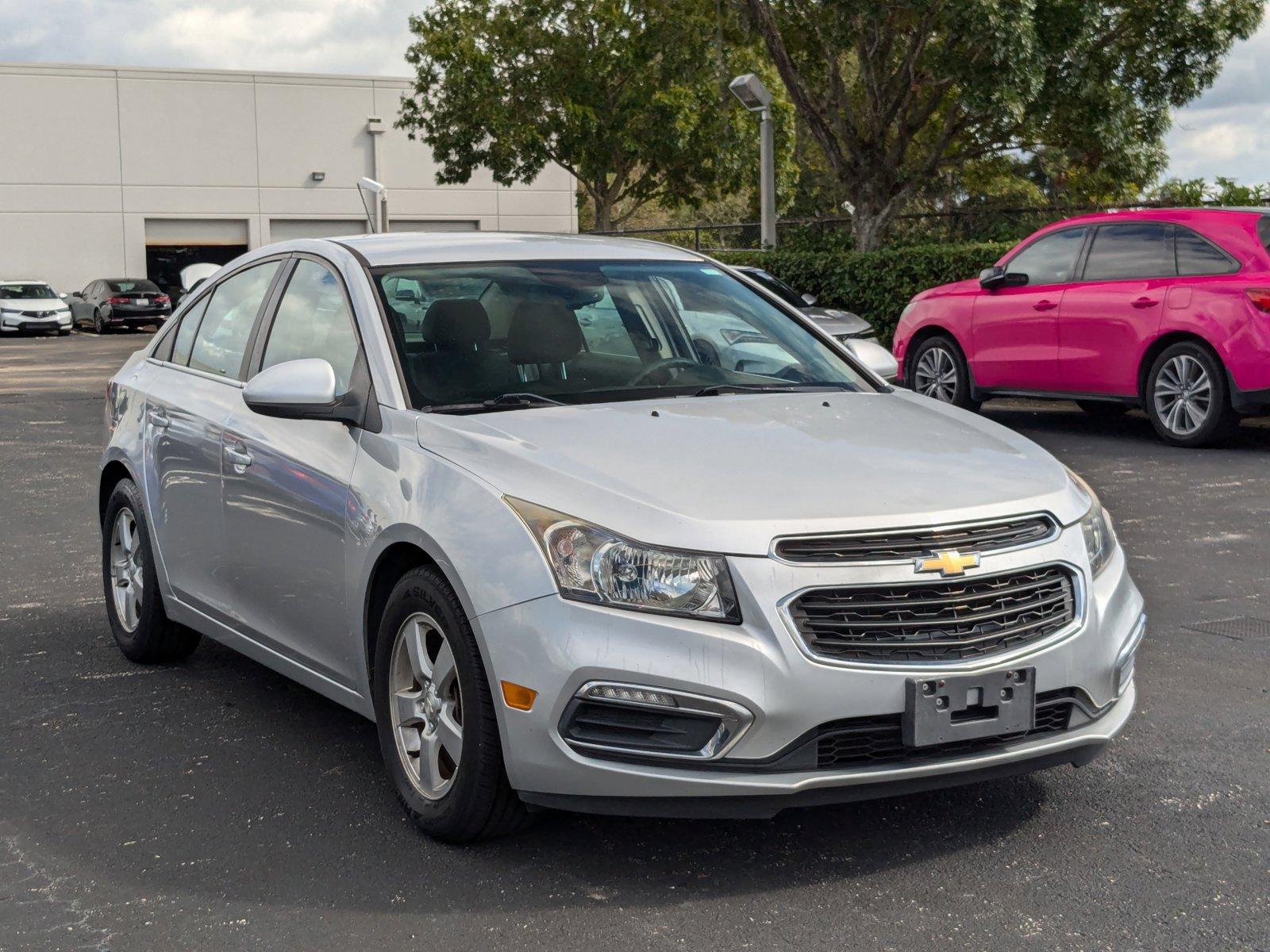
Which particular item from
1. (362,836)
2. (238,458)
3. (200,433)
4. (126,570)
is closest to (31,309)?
(126,570)

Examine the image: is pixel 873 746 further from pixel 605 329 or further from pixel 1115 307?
pixel 1115 307

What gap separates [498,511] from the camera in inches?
152

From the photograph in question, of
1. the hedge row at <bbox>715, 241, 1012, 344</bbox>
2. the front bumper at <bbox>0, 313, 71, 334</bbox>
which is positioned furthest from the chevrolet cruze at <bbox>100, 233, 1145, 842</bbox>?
the front bumper at <bbox>0, 313, 71, 334</bbox>

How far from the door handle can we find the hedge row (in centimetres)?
1404

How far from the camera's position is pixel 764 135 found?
21469mm

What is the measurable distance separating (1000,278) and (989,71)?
8310 mm

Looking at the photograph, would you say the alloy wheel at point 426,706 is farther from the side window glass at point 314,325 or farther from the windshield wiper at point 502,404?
the side window glass at point 314,325

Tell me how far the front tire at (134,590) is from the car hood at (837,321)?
30.1 ft

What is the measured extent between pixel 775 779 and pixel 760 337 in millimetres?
2146

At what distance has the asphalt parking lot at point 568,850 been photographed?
11.8ft

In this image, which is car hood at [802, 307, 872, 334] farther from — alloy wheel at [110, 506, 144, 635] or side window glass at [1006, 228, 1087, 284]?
alloy wheel at [110, 506, 144, 635]

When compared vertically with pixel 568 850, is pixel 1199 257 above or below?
above

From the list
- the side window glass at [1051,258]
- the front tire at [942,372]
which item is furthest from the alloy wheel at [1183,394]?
the front tire at [942,372]

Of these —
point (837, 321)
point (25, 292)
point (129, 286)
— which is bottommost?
point (837, 321)
